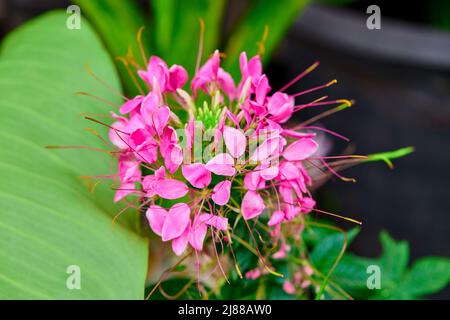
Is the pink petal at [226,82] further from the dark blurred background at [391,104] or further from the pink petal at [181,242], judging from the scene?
the dark blurred background at [391,104]

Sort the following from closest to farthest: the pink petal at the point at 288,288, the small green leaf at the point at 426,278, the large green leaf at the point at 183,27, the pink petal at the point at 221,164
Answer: the pink petal at the point at 221,164 → the pink petal at the point at 288,288 → the small green leaf at the point at 426,278 → the large green leaf at the point at 183,27

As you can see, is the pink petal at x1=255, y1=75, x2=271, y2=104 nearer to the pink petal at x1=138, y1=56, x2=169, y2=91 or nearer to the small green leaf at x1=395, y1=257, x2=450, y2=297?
the pink petal at x1=138, y1=56, x2=169, y2=91

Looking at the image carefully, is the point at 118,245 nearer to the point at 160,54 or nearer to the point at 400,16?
the point at 160,54

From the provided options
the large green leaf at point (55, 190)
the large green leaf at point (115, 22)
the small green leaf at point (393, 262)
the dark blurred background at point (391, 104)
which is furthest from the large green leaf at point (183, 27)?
the small green leaf at point (393, 262)

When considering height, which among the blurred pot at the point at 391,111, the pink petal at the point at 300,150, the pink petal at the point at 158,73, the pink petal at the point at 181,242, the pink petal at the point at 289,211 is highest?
the blurred pot at the point at 391,111

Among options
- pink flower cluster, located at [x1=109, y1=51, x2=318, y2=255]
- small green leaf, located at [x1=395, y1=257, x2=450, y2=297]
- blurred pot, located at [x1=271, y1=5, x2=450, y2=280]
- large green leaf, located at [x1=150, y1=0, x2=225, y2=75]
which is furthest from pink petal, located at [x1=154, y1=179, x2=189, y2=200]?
blurred pot, located at [x1=271, y1=5, x2=450, y2=280]
